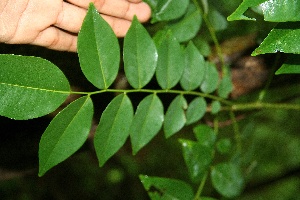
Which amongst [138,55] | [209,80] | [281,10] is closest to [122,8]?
[138,55]

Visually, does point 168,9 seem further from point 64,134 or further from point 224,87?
point 64,134

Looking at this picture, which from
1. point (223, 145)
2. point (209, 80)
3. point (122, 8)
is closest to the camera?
point (122, 8)

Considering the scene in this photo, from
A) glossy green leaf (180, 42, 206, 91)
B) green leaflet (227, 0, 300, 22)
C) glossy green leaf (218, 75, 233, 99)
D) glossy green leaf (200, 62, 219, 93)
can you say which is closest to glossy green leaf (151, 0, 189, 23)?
glossy green leaf (180, 42, 206, 91)

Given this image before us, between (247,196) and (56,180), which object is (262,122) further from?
(56,180)

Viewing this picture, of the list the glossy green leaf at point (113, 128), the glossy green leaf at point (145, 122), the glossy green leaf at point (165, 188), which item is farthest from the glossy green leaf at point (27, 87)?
the glossy green leaf at point (165, 188)

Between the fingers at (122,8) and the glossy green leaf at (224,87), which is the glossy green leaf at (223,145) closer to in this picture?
the glossy green leaf at (224,87)

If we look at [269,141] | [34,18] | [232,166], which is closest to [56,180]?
[269,141]
